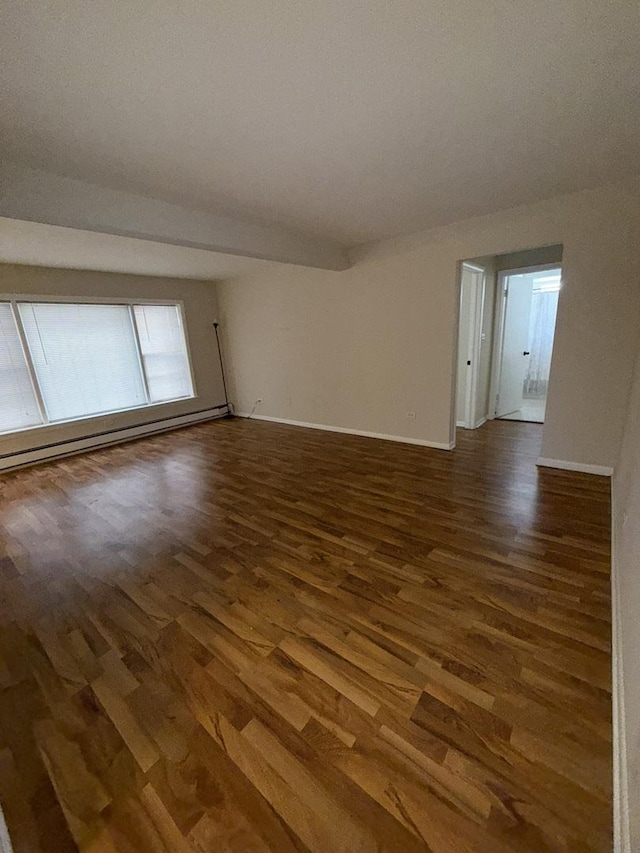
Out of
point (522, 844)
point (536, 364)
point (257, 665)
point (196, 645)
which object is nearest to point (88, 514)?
point (196, 645)

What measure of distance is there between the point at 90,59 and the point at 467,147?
1862 mm

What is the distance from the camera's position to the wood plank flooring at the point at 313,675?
1028mm

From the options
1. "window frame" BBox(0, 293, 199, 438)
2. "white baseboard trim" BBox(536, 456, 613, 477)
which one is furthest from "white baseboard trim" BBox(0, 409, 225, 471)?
"white baseboard trim" BBox(536, 456, 613, 477)

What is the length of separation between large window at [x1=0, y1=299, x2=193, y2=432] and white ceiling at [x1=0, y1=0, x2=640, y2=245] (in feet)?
10.2

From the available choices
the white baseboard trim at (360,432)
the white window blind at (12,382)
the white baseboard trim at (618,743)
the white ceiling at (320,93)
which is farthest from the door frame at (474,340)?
the white window blind at (12,382)

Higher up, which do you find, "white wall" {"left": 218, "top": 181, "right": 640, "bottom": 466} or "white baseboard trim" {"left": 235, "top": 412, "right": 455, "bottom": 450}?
"white wall" {"left": 218, "top": 181, "right": 640, "bottom": 466}

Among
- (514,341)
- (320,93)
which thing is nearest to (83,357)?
(320,93)

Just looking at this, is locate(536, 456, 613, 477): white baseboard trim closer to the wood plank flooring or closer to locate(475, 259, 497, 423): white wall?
the wood plank flooring

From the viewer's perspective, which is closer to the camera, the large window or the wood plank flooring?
the wood plank flooring

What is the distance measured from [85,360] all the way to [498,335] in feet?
19.9

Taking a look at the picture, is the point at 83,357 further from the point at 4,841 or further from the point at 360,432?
the point at 4,841

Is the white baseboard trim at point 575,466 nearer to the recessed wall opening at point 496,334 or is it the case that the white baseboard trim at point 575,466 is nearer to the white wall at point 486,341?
the recessed wall opening at point 496,334

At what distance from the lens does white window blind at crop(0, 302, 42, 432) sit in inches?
164

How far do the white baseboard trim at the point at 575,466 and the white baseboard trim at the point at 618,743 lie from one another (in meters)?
1.81
